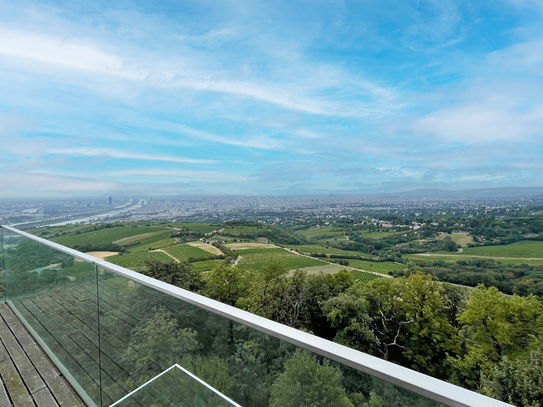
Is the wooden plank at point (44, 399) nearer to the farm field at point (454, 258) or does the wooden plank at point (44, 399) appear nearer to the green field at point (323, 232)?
the farm field at point (454, 258)

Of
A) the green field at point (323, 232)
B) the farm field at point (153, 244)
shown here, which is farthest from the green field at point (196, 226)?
the green field at point (323, 232)

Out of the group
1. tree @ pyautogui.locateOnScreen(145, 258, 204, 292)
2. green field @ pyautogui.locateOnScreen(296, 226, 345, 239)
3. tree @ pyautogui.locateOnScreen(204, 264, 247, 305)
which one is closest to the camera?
tree @ pyautogui.locateOnScreen(145, 258, 204, 292)

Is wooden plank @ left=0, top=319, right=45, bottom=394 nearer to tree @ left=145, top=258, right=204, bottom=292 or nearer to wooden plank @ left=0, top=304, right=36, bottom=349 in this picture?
wooden plank @ left=0, top=304, right=36, bottom=349

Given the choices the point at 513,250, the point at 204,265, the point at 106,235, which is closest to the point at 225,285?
the point at 204,265

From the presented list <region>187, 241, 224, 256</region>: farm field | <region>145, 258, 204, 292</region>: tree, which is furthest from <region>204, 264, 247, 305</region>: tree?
<region>187, 241, 224, 256</region>: farm field

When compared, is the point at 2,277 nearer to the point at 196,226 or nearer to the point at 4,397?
the point at 4,397

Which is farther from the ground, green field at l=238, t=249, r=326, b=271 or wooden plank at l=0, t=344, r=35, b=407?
wooden plank at l=0, t=344, r=35, b=407

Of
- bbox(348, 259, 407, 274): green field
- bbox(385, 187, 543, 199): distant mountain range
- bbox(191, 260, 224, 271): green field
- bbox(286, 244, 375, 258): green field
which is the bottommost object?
bbox(348, 259, 407, 274): green field
